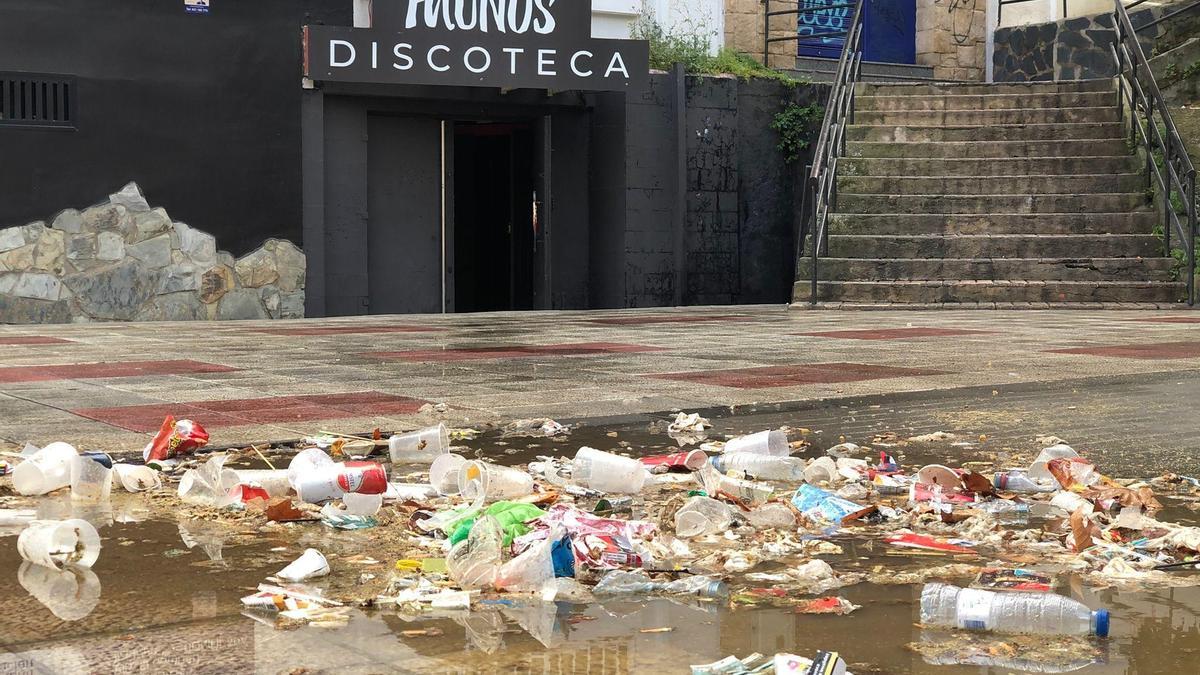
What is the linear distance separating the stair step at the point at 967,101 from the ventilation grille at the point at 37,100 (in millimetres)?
9232

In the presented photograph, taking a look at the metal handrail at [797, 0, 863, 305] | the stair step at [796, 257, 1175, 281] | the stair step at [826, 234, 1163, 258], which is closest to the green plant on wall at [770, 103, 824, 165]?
the metal handrail at [797, 0, 863, 305]

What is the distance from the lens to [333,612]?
2717mm

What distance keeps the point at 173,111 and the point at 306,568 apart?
1268 centimetres

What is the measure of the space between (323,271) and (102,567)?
41.3 ft

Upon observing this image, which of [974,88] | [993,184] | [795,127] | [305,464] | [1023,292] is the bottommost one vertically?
[305,464]

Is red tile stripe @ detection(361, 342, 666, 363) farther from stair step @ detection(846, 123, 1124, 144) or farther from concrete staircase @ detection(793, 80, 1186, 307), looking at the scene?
stair step @ detection(846, 123, 1124, 144)

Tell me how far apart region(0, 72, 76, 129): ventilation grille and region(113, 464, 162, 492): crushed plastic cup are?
1102 centimetres

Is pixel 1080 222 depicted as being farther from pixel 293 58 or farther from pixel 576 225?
pixel 293 58

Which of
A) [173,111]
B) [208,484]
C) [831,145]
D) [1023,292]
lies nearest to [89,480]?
[208,484]

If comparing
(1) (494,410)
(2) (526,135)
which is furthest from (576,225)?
(1) (494,410)

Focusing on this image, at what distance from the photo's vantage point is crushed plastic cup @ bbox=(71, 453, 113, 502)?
157 inches

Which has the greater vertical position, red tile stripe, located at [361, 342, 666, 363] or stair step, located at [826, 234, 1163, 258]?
stair step, located at [826, 234, 1163, 258]

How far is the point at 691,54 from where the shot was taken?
17203 mm

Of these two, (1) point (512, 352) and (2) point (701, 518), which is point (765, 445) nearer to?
(2) point (701, 518)
